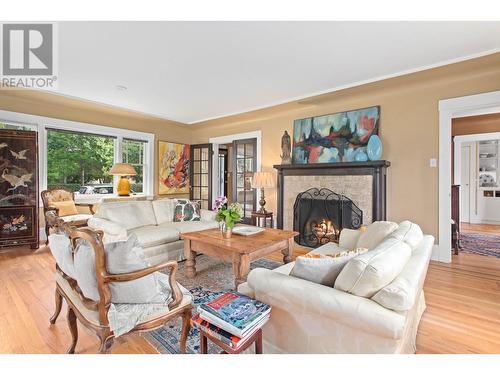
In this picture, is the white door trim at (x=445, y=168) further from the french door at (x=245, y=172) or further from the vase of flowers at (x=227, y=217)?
the french door at (x=245, y=172)

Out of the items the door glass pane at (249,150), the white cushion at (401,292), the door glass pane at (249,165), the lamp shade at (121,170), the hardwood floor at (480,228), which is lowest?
the hardwood floor at (480,228)

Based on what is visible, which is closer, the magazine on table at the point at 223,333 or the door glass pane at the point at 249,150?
the magazine on table at the point at 223,333

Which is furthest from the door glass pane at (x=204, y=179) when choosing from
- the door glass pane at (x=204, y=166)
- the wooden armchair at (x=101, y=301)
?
the wooden armchair at (x=101, y=301)

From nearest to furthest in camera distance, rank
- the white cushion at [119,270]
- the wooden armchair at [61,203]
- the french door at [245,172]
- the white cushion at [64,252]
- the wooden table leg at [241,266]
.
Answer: the white cushion at [119,270]
the white cushion at [64,252]
the wooden table leg at [241,266]
the wooden armchair at [61,203]
the french door at [245,172]

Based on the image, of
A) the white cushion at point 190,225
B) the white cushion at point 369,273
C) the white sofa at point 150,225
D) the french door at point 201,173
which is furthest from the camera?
the french door at point 201,173

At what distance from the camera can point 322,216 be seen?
4.38 metres

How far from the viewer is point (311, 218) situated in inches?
177

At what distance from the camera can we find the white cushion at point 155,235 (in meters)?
3.26

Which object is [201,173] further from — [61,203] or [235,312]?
[235,312]

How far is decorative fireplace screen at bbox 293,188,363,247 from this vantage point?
161 inches

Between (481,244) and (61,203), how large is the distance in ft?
23.8

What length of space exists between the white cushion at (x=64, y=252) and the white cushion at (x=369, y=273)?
157 cm
